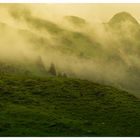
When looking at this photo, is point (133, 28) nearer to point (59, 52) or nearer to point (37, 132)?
point (59, 52)

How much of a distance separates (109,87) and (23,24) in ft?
25.6

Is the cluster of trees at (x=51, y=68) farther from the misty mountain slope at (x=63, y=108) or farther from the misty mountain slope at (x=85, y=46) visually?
the misty mountain slope at (x=63, y=108)

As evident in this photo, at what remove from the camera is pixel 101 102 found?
4634 cm

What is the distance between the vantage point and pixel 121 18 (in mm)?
46188

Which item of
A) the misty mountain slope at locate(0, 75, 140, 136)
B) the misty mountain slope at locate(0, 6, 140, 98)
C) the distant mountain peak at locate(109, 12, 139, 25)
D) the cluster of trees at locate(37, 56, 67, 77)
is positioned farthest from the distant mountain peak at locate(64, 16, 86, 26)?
the misty mountain slope at locate(0, 75, 140, 136)

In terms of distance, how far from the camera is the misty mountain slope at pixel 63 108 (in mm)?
41000

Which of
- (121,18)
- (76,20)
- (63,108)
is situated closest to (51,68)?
(76,20)

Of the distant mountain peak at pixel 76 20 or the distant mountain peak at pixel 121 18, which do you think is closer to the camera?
the distant mountain peak at pixel 121 18

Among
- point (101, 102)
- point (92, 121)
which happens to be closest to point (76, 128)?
point (92, 121)

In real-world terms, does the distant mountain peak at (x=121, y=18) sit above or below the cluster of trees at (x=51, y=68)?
above

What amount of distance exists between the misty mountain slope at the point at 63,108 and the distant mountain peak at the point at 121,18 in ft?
15.6

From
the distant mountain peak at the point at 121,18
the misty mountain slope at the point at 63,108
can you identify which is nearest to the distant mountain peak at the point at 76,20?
the distant mountain peak at the point at 121,18

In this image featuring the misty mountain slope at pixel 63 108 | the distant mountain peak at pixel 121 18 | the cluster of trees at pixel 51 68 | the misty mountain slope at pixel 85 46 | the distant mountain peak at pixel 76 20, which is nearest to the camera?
the misty mountain slope at pixel 63 108

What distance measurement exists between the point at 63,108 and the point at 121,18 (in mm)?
8009
